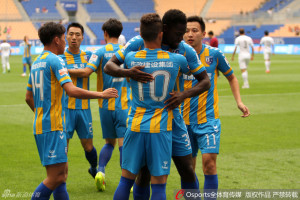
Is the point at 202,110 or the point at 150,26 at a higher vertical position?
the point at 150,26

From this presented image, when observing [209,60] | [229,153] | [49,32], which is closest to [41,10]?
[229,153]

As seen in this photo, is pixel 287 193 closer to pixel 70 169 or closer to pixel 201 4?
pixel 70 169

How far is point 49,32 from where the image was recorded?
16.0 feet

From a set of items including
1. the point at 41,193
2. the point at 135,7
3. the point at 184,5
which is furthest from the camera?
the point at 184,5

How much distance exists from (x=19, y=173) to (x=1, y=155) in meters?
1.34

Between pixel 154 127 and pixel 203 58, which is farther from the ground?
pixel 203 58

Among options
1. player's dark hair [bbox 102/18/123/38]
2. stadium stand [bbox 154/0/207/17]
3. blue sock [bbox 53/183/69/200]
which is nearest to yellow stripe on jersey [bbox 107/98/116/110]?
player's dark hair [bbox 102/18/123/38]

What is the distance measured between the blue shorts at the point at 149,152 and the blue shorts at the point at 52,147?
2.42 ft

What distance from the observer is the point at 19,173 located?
7.29 metres

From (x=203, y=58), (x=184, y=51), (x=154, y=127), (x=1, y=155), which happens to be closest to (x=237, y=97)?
(x=203, y=58)

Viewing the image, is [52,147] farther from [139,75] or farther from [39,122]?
[139,75]

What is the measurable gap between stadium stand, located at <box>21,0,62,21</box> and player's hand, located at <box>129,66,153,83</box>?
4985 cm

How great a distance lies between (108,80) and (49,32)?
6.24 feet

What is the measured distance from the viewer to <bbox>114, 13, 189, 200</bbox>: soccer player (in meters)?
4.32
